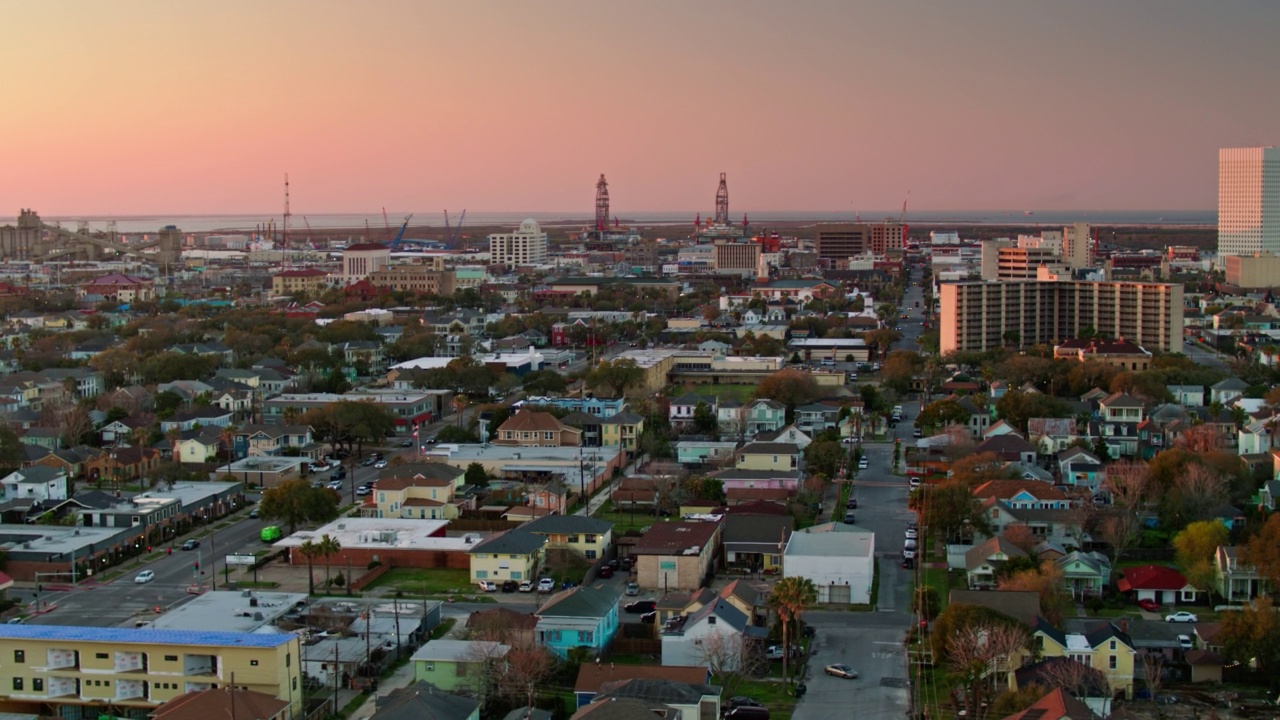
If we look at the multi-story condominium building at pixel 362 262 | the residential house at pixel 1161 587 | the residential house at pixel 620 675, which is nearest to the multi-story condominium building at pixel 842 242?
the multi-story condominium building at pixel 362 262

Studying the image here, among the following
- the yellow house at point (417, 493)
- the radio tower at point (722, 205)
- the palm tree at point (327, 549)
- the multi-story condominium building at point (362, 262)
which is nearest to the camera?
the palm tree at point (327, 549)

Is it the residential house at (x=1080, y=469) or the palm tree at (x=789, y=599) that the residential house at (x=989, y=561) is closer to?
the palm tree at (x=789, y=599)

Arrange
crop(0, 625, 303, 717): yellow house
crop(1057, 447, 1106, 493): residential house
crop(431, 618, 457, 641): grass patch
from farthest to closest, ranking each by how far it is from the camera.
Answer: crop(1057, 447, 1106, 493): residential house
crop(431, 618, 457, 641): grass patch
crop(0, 625, 303, 717): yellow house

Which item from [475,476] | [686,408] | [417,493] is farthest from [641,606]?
[686,408]

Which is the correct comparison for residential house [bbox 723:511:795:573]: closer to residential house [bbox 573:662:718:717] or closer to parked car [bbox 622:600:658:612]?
parked car [bbox 622:600:658:612]

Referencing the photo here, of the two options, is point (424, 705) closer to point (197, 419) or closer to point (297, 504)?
point (297, 504)

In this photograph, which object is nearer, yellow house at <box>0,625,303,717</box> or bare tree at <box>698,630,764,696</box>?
yellow house at <box>0,625,303,717</box>

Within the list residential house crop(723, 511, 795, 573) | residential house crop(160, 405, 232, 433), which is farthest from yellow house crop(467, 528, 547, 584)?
residential house crop(160, 405, 232, 433)
